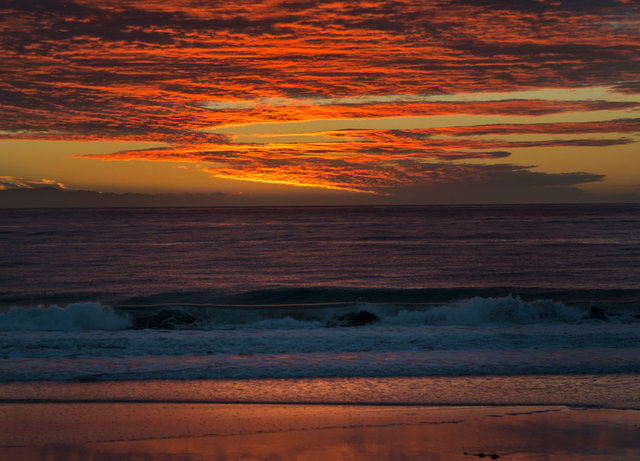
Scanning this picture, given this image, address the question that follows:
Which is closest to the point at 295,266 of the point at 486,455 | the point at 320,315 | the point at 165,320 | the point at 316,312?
the point at 316,312

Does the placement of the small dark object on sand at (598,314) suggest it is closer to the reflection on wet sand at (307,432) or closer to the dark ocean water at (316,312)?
the dark ocean water at (316,312)

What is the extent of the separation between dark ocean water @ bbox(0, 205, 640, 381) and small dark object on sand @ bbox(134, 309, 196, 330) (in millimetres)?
79

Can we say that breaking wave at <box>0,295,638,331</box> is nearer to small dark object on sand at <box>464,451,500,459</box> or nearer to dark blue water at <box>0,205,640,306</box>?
dark blue water at <box>0,205,640,306</box>

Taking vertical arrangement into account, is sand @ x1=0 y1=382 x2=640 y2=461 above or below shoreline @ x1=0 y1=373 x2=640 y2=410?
above

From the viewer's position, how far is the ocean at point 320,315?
14.0 metres

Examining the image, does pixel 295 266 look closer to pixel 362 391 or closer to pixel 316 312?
pixel 316 312

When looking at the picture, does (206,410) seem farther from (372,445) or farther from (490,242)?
(490,242)

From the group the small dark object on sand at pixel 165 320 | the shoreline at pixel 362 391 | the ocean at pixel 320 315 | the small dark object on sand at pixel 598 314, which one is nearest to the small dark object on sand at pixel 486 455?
the shoreline at pixel 362 391

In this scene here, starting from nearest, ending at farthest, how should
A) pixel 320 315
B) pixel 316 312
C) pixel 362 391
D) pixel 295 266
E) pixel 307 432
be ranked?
1. pixel 307 432
2. pixel 362 391
3. pixel 320 315
4. pixel 316 312
5. pixel 295 266

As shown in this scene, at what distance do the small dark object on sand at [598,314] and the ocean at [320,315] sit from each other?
188mm

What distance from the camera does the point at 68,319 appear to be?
22.3m

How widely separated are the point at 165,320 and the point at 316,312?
552 cm

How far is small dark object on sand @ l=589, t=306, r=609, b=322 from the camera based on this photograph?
74.4 feet

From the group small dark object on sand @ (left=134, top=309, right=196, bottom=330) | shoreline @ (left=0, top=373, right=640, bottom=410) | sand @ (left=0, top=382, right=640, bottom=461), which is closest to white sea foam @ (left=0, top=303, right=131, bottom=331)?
small dark object on sand @ (left=134, top=309, right=196, bottom=330)
